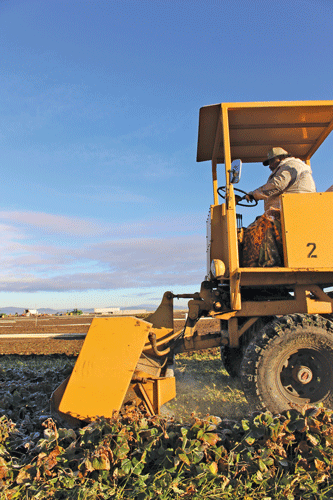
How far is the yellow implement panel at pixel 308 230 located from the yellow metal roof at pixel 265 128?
3.93ft

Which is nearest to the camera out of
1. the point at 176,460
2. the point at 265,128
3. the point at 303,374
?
the point at 176,460

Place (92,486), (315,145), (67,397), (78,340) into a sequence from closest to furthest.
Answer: (92,486)
(67,397)
(315,145)
(78,340)

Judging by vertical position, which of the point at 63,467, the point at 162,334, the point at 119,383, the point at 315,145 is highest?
the point at 315,145

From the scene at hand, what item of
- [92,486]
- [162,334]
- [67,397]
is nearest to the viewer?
[92,486]

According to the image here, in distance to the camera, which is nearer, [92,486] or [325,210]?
[92,486]

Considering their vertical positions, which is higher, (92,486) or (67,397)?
(67,397)

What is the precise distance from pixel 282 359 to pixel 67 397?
2.15m

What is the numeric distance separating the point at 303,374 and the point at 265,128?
10.1 ft

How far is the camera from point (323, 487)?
238 cm

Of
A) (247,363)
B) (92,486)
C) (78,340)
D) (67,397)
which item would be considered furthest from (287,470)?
(78,340)

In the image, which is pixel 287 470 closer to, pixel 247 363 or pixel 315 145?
pixel 247 363

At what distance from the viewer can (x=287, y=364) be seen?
143 inches

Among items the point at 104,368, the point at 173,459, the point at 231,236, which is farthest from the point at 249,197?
the point at 173,459

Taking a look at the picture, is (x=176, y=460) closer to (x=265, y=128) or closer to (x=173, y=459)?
(x=173, y=459)
